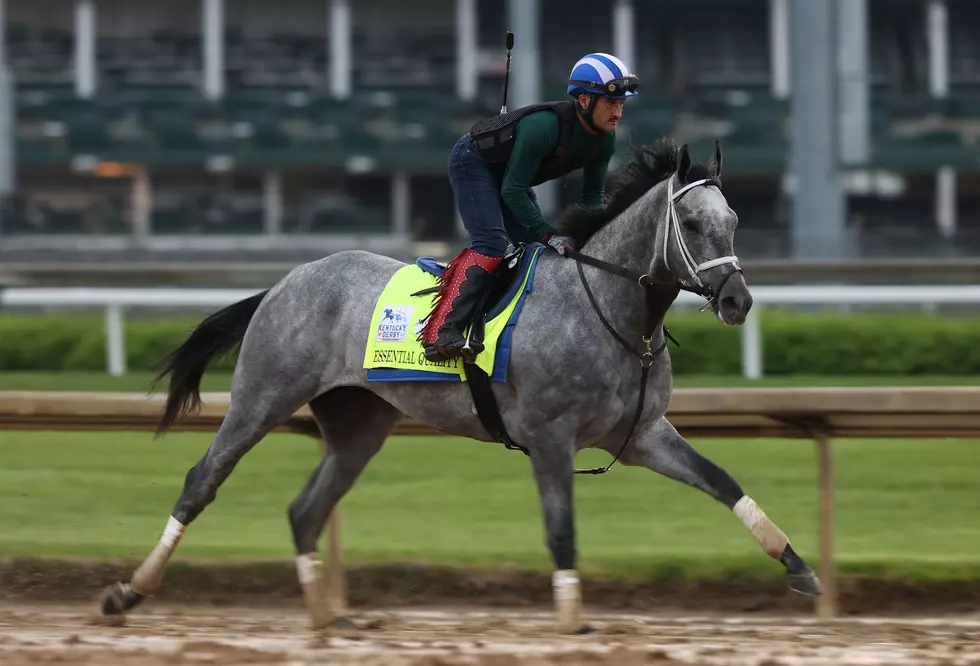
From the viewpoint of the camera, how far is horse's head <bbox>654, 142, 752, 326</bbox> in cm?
436

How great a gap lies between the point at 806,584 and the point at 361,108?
2232 cm

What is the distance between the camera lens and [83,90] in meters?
27.5

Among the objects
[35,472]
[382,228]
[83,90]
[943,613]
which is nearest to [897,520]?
[943,613]

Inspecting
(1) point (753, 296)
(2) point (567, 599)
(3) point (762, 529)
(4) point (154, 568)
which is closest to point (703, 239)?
(3) point (762, 529)

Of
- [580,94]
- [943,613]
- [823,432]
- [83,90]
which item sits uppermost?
[83,90]

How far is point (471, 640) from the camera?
4.68 m

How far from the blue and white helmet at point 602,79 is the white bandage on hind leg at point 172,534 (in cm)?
208

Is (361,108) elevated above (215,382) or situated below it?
above

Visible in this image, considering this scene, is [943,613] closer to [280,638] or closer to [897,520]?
[897,520]

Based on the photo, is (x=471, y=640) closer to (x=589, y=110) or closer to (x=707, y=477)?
(x=707, y=477)

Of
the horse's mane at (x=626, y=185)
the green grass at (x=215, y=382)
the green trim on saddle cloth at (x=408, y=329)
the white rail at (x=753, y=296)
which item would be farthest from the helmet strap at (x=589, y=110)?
the white rail at (x=753, y=296)

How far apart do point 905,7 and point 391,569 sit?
2558cm

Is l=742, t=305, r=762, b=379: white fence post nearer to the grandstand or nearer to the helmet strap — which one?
the helmet strap

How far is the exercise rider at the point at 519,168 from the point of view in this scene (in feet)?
15.5
